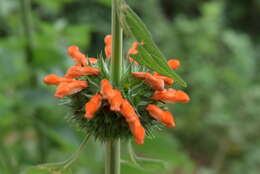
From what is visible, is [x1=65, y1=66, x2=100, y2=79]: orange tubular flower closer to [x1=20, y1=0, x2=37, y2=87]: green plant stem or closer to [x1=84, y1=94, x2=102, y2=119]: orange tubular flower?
[x1=84, y1=94, x2=102, y2=119]: orange tubular flower

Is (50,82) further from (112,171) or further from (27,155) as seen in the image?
(27,155)

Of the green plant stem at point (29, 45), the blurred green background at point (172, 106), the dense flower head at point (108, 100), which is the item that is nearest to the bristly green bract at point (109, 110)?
the dense flower head at point (108, 100)

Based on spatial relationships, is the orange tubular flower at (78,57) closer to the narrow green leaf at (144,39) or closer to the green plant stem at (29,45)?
the narrow green leaf at (144,39)

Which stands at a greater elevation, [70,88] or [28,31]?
[28,31]

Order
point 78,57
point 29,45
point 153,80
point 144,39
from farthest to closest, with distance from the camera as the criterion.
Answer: point 29,45 < point 78,57 < point 153,80 < point 144,39

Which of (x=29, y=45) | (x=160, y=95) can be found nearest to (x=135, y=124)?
(x=160, y=95)

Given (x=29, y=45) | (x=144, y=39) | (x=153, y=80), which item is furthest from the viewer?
(x=29, y=45)

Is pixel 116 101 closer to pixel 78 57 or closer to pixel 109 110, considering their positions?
pixel 109 110
